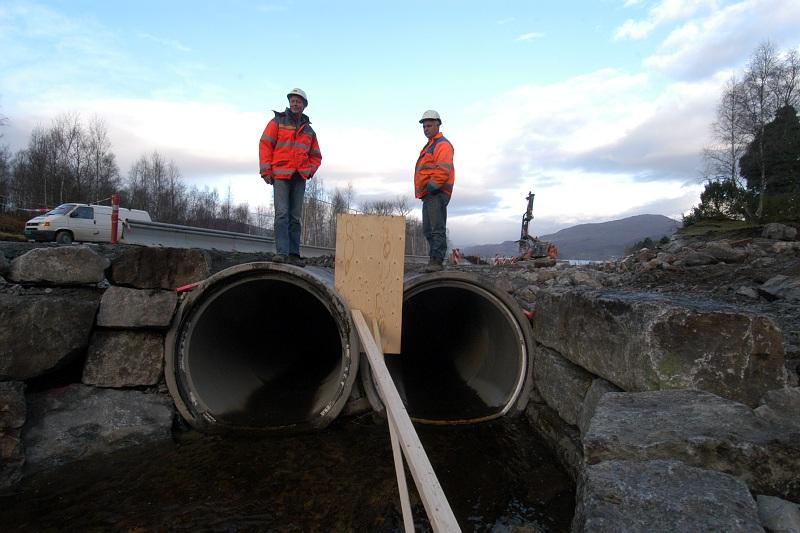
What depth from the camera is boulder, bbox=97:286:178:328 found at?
371 centimetres

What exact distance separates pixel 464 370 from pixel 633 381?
3.36 metres

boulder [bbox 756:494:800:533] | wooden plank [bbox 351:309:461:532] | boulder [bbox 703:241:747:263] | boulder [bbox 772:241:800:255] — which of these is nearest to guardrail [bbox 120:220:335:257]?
boulder [bbox 703:241:747:263]

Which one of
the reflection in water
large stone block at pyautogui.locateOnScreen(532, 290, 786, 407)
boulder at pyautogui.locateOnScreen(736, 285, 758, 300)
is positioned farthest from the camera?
boulder at pyautogui.locateOnScreen(736, 285, 758, 300)

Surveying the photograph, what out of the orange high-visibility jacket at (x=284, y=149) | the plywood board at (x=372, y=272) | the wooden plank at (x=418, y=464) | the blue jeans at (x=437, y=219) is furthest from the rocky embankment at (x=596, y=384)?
the blue jeans at (x=437, y=219)

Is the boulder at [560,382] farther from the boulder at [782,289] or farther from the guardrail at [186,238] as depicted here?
the guardrail at [186,238]

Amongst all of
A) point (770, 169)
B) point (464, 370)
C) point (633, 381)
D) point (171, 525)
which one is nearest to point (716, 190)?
point (770, 169)

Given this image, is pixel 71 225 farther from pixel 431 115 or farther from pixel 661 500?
pixel 661 500

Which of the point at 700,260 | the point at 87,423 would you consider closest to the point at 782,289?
the point at 700,260

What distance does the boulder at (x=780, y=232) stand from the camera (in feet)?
34.1

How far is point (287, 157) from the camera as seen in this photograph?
17.3ft

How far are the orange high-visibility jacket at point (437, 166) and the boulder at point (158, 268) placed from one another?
9.66 ft

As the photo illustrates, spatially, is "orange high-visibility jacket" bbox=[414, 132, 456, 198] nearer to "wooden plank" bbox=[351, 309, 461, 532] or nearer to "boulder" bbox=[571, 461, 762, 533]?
"wooden plank" bbox=[351, 309, 461, 532]

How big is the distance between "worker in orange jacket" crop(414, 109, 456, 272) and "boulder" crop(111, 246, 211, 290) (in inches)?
111

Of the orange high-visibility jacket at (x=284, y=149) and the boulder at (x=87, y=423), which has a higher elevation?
the orange high-visibility jacket at (x=284, y=149)
